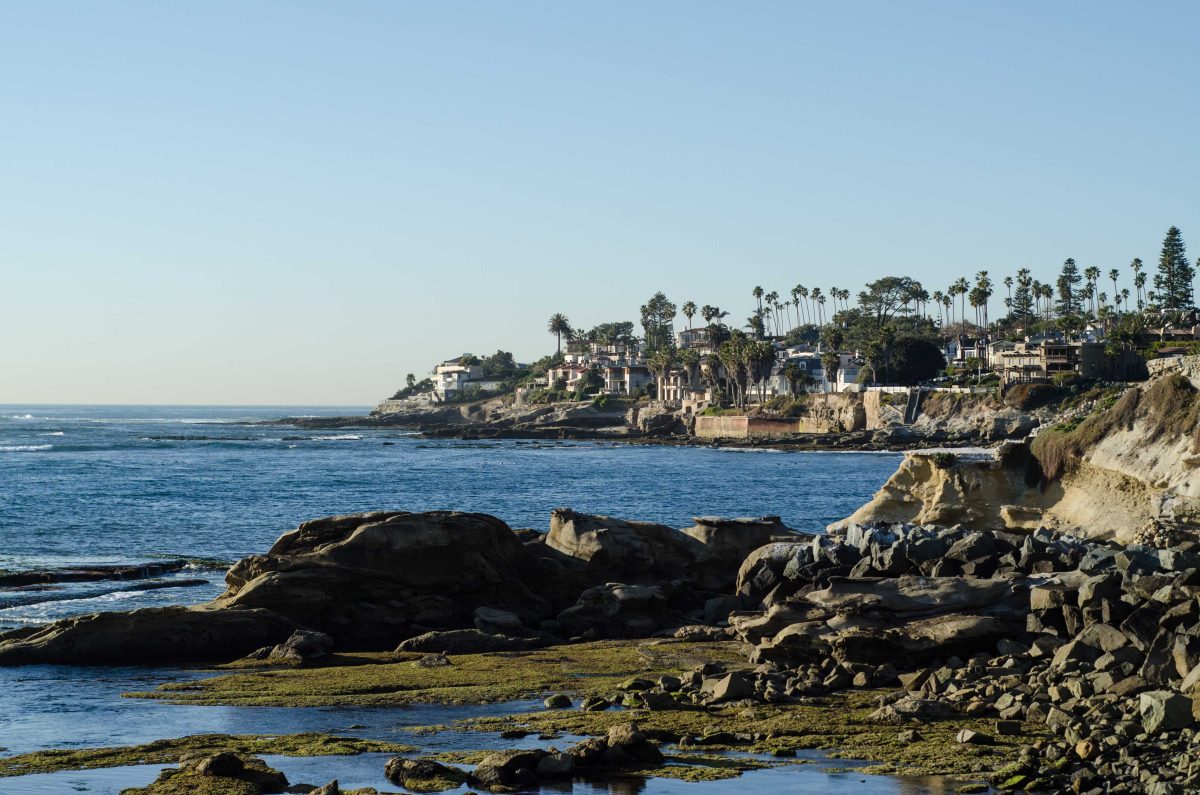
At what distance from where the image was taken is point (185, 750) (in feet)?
67.4

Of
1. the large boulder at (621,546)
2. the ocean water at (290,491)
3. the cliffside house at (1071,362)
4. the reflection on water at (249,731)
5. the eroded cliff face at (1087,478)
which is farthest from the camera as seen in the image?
the cliffside house at (1071,362)

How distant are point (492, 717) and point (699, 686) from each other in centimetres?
386

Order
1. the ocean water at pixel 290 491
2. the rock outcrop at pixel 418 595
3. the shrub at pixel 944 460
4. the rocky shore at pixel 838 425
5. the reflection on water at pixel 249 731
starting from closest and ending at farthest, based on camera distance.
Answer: the reflection on water at pixel 249 731 → the rock outcrop at pixel 418 595 → the shrub at pixel 944 460 → the ocean water at pixel 290 491 → the rocky shore at pixel 838 425

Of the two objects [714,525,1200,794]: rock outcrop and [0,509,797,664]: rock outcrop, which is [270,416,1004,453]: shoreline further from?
[714,525,1200,794]: rock outcrop

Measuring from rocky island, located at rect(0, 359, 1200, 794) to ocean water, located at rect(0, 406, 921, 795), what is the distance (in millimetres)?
1053

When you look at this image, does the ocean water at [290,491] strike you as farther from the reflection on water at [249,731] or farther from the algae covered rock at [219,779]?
the algae covered rock at [219,779]

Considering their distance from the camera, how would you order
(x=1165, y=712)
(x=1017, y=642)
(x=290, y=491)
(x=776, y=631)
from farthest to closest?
1. (x=290, y=491)
2. (x=776, y=631)
3. (x=1017, y=642)
4. (x=1165, y=712)

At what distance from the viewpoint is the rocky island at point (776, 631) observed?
64.4 feet

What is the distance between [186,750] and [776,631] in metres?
12.5

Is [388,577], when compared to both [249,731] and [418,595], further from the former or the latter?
[249,731]

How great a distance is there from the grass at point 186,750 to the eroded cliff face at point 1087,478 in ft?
72.4

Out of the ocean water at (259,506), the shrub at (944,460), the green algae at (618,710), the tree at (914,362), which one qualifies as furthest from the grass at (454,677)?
the tree at (914,362)

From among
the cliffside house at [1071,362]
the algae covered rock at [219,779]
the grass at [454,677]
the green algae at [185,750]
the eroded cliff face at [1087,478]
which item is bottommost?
the grass at [454,677]

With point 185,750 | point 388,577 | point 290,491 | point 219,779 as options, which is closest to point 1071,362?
point 290,491
